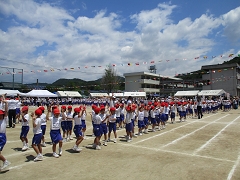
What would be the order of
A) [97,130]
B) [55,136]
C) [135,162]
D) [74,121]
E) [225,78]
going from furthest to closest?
[225,78], [74,121], [97,130], [55,136], [135,162]

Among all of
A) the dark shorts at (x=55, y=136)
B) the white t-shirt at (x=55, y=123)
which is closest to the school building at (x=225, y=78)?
the white t-shirt at (x=55, y=123)

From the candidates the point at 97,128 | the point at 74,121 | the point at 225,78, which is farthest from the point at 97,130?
the point at 225,78

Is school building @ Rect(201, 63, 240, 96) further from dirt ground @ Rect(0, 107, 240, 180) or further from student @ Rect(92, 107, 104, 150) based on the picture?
student @ Rect(92, 107, 104, 150)

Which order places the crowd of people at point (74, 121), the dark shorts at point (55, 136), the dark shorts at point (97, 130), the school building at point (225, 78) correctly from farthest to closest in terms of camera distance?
the school building at point (225, 78), the dark shorts at point (97, 130), the dark shorts at point (55, 136), the crowd of people at point (74, 121)

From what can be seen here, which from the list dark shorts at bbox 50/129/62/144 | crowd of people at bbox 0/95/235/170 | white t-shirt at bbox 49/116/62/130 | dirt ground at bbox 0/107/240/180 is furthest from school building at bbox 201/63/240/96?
dark shorts at bbox 50/129/62/144

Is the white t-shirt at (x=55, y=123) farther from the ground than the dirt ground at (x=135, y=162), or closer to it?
farther from the ground

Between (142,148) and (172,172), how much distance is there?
2.70 meters

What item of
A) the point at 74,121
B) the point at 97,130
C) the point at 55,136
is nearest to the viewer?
the point at 55,136

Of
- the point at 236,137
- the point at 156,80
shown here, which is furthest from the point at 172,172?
the point at 156,80

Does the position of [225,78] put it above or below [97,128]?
above

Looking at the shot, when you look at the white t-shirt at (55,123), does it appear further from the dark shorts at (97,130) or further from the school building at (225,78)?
the school building at (225,78)

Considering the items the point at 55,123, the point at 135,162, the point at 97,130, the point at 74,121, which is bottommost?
the point at 135,162

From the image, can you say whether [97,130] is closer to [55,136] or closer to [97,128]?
[97,128]

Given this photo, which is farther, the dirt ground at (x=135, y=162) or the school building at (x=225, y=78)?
the school building at (x=225, y=78)
